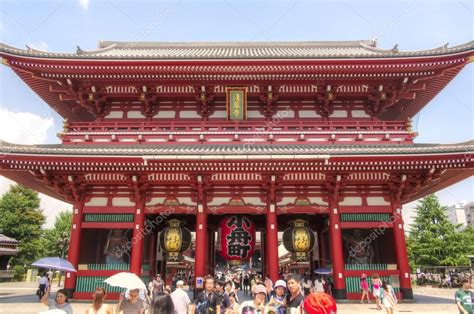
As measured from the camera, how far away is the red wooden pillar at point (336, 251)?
1454 centimetres

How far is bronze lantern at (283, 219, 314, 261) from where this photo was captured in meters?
15.7

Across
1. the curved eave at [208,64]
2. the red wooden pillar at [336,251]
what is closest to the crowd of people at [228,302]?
the red wooden pillar at [336,251]

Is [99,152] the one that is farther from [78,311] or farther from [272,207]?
[272,207]

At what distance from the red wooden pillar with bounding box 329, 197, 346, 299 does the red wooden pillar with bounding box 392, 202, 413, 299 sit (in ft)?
8.15

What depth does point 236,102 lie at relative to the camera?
57.1ft

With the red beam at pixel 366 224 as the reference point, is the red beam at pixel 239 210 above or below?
above

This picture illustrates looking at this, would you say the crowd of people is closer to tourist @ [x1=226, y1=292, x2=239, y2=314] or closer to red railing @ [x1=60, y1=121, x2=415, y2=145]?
tourist @ [x1=226, y1=292, x2=239, y2=314]

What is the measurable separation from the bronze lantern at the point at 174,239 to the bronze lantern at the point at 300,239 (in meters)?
4.83

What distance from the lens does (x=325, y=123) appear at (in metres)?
17.3

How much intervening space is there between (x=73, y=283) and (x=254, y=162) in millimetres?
9307

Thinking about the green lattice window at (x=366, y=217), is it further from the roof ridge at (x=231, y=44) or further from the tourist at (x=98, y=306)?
the roof ridge at (x=231, y=44)

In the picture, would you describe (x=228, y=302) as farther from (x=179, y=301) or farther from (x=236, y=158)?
(x=236, y=158)

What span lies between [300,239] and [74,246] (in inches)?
397

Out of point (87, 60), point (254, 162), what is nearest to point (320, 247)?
point (254, 162)
